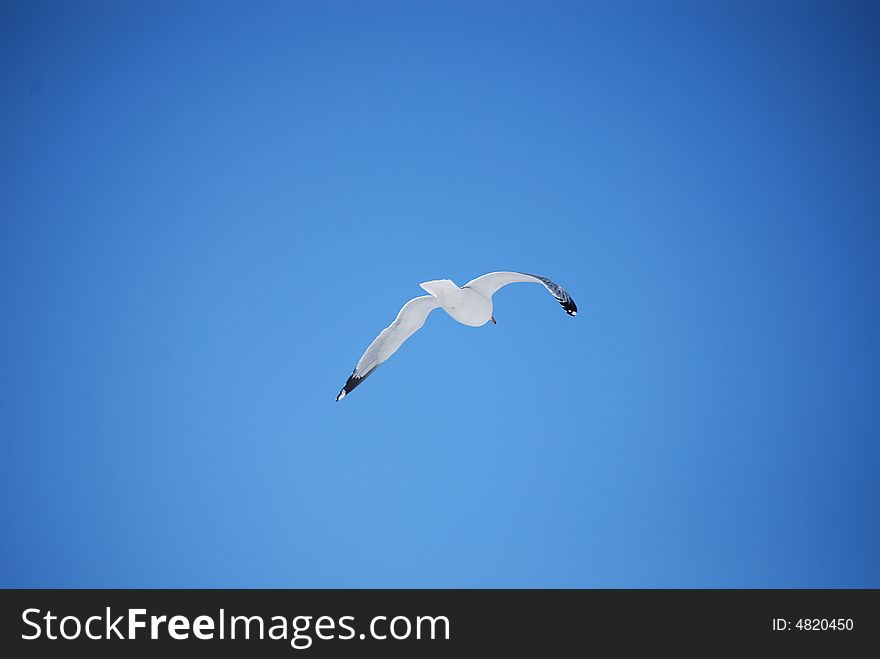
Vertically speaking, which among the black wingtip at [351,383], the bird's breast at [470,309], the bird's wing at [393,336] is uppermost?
the bird's breast at [470,309]

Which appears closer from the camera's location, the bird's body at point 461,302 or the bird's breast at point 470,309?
the bird's body at point 461,302

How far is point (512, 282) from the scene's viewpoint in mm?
7172

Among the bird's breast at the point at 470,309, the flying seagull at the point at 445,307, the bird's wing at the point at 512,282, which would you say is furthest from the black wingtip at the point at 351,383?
the bird's wing at the point at 512,282

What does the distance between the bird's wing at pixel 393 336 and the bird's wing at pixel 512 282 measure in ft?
1.78

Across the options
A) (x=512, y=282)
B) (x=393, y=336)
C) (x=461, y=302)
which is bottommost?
(x=393, y=336)

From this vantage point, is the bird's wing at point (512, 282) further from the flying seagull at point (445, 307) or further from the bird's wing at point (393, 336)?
the bird's wing at point (393, 336)

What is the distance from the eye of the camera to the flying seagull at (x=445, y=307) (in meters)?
6.75

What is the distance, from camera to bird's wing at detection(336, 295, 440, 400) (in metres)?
6.91

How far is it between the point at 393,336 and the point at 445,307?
694mm

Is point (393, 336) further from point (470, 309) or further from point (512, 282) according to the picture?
point (512, 282)

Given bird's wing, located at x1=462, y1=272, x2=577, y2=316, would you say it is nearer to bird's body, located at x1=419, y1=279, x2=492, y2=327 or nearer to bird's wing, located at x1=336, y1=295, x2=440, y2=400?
bird's body, located at x1=419, y1=279, x2=492, y2=327

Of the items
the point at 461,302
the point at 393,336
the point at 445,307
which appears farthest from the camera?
the point at 393,336

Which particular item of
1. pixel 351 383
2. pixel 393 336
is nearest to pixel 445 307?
pixel 393 336
